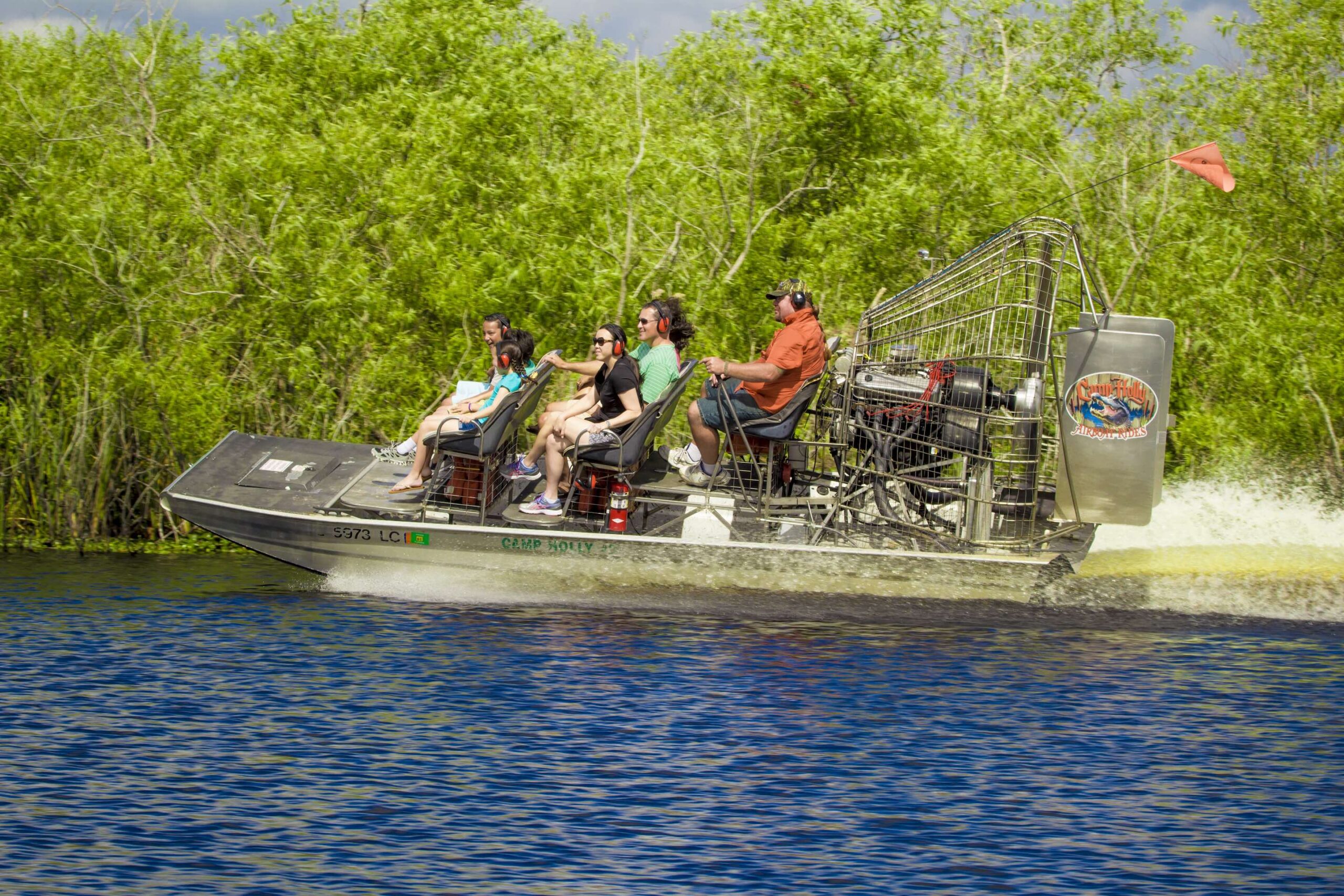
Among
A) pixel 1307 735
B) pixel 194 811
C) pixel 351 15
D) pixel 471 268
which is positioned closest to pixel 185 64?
→ pixel 351 15

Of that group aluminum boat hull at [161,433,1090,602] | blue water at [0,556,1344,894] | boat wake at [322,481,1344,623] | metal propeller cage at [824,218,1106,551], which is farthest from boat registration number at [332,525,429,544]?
metal propeller cage at [824,218,1106,551]

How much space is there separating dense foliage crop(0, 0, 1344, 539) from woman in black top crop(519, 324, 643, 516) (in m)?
4.11

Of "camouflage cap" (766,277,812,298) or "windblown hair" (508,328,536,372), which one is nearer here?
"camouflage cap" (766,277,812,298)

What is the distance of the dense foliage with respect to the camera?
48.0 ft

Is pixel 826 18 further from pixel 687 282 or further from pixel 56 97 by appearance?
pixel 56 97

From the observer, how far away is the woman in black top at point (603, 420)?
11.1m

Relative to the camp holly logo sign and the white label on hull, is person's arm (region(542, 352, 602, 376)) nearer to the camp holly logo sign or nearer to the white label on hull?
the white label on hull

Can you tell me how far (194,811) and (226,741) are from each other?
107 centimetres

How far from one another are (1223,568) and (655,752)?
5.38 metres

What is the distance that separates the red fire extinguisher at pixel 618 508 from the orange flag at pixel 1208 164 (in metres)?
4.70

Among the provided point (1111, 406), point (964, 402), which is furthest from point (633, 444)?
point (1111, 406)

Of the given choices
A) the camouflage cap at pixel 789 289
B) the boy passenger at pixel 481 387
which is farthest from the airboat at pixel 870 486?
the camouflage cap at pixel 789 289

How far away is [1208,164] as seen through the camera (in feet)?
36.6

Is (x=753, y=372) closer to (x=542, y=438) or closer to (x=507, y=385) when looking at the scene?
(x=542, y=438)
